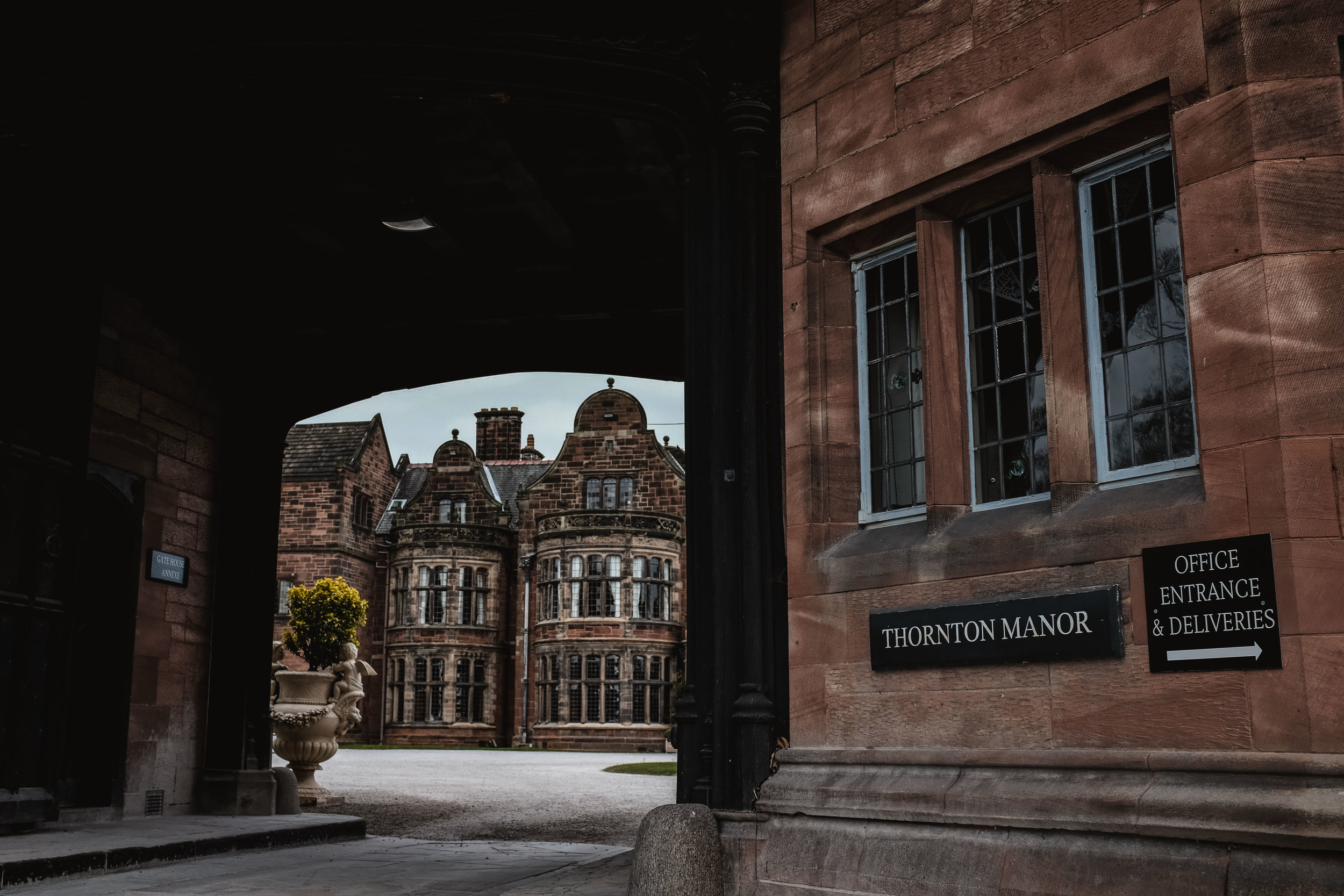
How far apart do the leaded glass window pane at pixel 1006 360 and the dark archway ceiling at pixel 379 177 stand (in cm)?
170

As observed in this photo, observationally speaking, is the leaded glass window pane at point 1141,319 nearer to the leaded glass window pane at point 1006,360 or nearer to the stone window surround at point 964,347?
the stone window surround at point 964,347

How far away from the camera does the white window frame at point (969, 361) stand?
15.9 feet

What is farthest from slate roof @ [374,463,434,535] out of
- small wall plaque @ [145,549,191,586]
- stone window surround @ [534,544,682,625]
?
small wall plaque @ [145,549,191,586]

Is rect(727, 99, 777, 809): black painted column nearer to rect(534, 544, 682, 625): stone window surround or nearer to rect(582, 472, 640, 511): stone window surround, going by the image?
rect(534, 544, 682, 625): stone window surround

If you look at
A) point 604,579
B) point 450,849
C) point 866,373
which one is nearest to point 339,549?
point 604,579

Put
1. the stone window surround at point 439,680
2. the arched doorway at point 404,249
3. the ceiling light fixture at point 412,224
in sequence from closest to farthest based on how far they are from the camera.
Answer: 1. the arched doorway at point 404,249
2. the ceiling light fixture at point 412,224
3. the stone window surround at point 439,680

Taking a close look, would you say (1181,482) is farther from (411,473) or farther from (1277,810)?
(411,473)

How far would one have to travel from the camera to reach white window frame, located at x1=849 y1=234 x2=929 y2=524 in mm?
5312

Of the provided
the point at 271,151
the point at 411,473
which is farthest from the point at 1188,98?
the point at 411,473

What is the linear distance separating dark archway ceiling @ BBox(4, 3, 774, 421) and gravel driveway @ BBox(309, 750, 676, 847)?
Result: 4075mm

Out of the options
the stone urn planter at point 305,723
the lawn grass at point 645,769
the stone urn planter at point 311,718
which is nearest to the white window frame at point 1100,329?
the stone urn planter at point 311,718

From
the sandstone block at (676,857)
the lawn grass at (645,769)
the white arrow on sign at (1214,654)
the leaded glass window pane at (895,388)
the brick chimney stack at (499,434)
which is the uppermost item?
the brick chimney stack at (499,434)

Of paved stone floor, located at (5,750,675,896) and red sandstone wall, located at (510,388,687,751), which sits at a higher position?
red sandstone wall, located at (510,388,687,751)

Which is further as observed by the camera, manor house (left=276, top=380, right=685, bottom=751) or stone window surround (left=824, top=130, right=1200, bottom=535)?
manor house (left=276, top=380, right=685, bottom=751)
